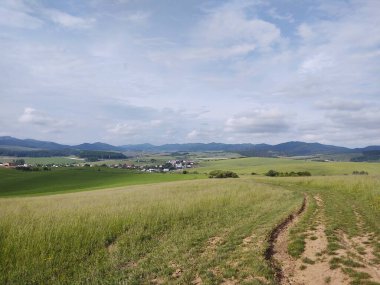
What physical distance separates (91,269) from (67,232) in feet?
12.0

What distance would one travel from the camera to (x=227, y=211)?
2088cm

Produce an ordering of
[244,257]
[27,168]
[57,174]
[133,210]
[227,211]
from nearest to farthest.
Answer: [244,257]
[133,210]
[227,211]
[57,174]
[27,168]

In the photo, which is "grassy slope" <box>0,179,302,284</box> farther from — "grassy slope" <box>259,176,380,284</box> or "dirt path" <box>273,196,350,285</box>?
"grassy slope" <box>259,176,380,284</box>

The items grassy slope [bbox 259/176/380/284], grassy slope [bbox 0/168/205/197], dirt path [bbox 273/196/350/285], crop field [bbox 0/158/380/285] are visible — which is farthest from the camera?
grassy slope [bbox 0/168/205/197]

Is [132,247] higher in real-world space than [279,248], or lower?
lower

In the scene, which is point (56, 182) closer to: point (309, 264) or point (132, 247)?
point (132, 247)

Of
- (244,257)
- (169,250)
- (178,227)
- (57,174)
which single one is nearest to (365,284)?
(244,257)

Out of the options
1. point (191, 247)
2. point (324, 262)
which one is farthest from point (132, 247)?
point (324, 262)

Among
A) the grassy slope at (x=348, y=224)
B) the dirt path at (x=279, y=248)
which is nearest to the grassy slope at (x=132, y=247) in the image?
the dirt path at (x=279, y=248)

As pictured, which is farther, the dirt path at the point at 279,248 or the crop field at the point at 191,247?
the dirt path at the point at 279,248

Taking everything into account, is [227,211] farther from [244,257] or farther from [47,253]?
[47,253]

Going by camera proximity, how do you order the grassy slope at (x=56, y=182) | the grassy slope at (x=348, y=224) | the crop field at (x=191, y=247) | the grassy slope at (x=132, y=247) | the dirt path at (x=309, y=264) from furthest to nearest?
the grassy slope at (x=56, y=182) → the grassy slope at (x=348, y=224) → the grassy slope at (x=132, y=247) → the crop field at (x=191, y=247) → the dirt path at (x=309, y=264)

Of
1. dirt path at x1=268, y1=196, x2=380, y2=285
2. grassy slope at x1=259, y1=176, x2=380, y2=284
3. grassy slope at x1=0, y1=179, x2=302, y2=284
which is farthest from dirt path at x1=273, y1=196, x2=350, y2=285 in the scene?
grassy slope at x1=0, y1=179, x2=302, y2=284

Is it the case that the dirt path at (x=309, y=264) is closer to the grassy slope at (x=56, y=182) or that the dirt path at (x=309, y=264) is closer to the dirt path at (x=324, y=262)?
the dirt path at (x=324, y=262)
